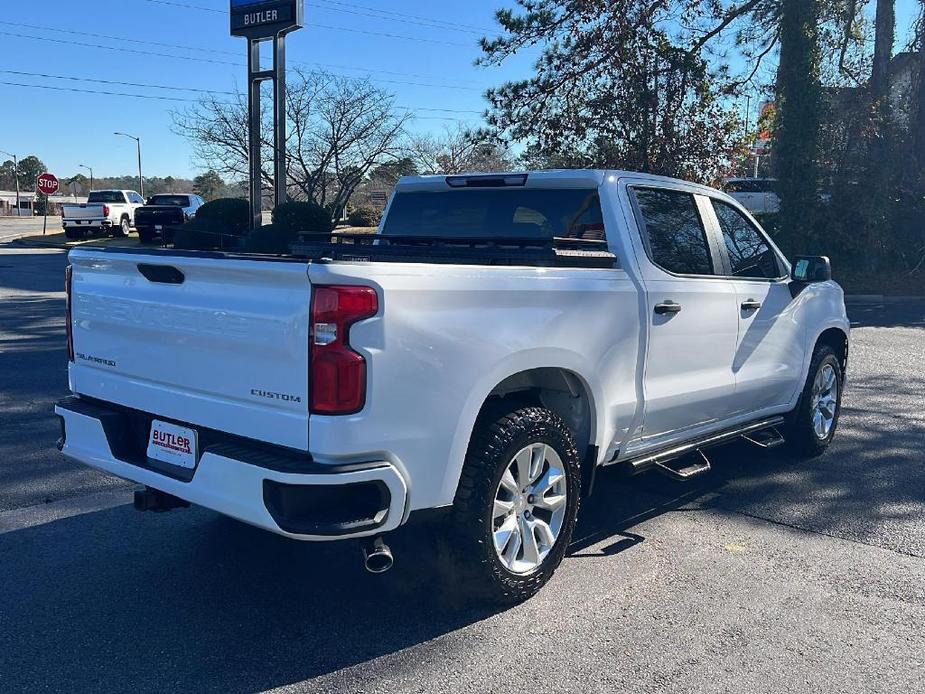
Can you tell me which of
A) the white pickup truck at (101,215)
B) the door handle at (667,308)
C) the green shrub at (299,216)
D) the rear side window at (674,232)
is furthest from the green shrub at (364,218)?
the door handle at (667,308)

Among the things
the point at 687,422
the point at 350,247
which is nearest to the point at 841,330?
the point at 687,422

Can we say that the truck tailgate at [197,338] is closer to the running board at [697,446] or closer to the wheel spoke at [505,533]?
the wheel spoke at [505,533]

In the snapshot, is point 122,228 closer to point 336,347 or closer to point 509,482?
point 509,482

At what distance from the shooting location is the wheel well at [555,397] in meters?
3.99

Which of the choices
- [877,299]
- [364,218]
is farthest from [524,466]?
[364,218]

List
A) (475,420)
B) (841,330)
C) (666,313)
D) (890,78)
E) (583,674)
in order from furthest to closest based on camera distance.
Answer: (890,78) → (841,330) → (666,313) → (475,420) → (583,674)

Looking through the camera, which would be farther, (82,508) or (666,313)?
(82,508)

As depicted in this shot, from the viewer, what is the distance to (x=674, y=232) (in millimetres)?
5094

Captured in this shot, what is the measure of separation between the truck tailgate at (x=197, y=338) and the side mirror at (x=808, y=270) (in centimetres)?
402

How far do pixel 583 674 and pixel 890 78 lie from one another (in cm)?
2127

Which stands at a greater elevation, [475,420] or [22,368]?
[475,420]

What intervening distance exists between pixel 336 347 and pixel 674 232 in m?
2.63

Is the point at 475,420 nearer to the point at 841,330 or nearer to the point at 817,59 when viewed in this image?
the point at 841,330

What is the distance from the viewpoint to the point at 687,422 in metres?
5.10
